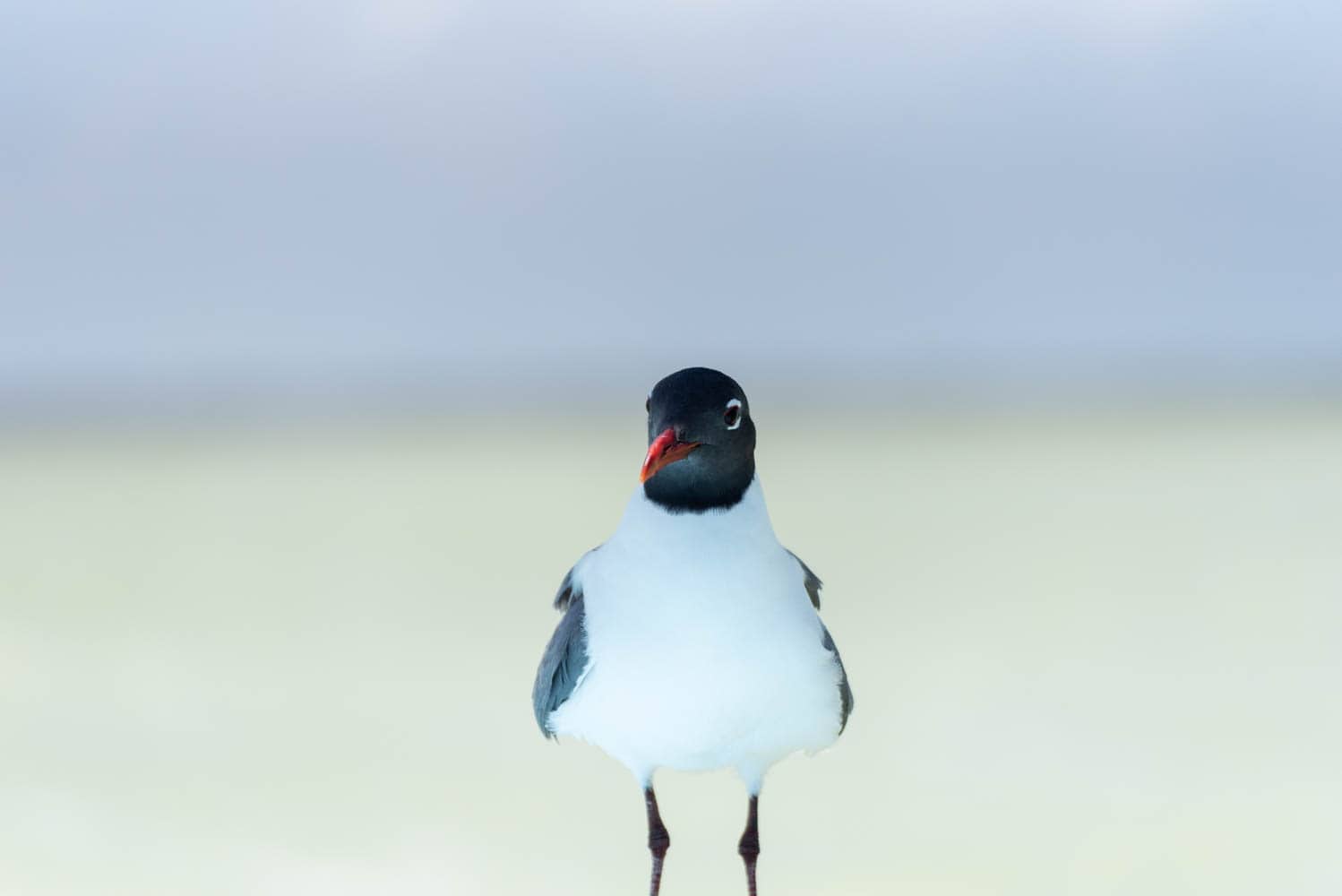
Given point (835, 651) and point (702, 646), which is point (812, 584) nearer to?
point (835, 651)

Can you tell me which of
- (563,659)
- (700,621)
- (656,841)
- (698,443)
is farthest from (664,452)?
(656,841)

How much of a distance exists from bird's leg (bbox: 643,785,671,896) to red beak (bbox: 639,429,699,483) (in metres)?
0.52

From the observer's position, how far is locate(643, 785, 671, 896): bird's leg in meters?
1.94

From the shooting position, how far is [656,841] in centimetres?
194

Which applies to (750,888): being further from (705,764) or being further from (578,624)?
(578,624)

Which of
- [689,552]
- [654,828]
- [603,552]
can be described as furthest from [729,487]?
[654,828]

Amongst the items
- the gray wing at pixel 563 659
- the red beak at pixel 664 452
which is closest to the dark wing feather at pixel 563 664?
the gray wing at pixel 563 659

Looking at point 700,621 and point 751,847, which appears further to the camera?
point 751,847

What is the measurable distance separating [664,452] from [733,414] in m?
0.12

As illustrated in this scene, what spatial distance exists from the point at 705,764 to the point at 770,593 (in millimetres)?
265

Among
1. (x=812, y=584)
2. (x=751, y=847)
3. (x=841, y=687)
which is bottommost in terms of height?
(x=751, y=847)

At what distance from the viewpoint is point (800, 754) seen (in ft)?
6.69

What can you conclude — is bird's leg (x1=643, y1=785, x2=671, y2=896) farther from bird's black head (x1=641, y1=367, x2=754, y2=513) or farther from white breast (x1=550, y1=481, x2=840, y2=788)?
bird's black head (x1=641, y1=367, x2=754, y2=513)

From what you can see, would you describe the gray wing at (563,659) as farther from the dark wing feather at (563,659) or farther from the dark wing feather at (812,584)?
the dark wing feather at (812,584)
